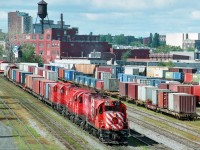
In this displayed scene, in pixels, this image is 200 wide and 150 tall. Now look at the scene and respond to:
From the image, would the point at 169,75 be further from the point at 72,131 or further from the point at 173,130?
the point at 72,131

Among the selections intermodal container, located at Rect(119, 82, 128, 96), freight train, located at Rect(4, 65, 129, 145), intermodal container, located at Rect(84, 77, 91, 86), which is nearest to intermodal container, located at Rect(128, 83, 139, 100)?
intermodal container, located at Rect(119, 82, 128, 96)

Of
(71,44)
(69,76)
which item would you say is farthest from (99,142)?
(71,44)

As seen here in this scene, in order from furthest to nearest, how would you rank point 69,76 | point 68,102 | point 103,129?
point 69,76 → point 68,102 → point 103,129

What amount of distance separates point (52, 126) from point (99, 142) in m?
9.25

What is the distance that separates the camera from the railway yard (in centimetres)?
3266

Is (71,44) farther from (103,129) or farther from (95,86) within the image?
(103,129)

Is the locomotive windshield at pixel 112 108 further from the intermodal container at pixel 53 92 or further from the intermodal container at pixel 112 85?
the intermodal container at pixel 112 85

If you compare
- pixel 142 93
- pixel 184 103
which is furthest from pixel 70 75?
pixel 184 103

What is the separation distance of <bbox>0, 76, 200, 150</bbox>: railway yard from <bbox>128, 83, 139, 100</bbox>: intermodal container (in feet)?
17.6

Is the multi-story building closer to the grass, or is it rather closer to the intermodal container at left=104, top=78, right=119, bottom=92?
the intermodal container at left=104, top=78, right=119, bottom=92

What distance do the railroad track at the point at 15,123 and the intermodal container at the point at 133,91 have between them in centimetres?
1712

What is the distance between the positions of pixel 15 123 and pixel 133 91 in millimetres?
22928

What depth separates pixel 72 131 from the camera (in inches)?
1505

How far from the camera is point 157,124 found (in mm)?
44031
